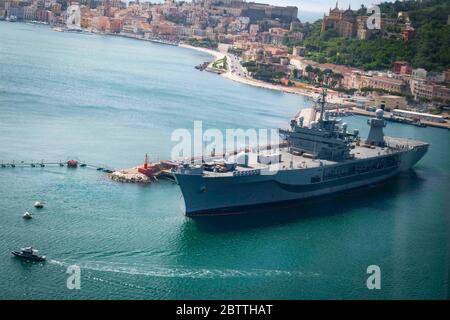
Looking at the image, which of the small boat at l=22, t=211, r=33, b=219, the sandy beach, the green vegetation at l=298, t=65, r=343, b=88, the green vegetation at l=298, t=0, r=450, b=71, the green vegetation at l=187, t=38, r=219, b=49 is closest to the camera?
the small boat at l=22, t=211, r=33, b=219

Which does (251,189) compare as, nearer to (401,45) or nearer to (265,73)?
(401,45)

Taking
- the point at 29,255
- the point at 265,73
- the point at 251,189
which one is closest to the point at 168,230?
the point at 251,189

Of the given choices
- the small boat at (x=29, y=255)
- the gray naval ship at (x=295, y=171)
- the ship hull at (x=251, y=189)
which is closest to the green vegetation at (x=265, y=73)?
the gray naval ship at (x=295, y=171)

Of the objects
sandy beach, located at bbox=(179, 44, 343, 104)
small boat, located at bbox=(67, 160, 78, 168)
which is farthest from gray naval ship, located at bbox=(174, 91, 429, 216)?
sandy beach, located at bbox=(179, 44, 343, 104)

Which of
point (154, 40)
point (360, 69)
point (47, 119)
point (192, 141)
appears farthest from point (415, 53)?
point (154, 40)

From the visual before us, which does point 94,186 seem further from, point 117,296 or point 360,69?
point 360,69

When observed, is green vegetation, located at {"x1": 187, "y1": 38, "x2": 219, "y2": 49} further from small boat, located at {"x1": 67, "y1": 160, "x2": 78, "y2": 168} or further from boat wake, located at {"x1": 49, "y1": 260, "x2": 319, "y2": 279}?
boat wake, located at {"x1": 49, "y1": 260, "x2": 319, "y2": 279}
